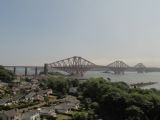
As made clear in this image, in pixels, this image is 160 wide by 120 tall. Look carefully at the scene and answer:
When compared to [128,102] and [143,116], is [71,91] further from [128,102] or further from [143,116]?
[143,116]

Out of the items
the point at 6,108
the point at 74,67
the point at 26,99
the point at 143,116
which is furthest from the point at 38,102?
the point at 74,67

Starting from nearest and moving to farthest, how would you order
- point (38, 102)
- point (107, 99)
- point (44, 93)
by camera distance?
point (107, 99), point (38, 102), point (44, 93)


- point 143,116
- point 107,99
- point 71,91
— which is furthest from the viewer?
point 71,91

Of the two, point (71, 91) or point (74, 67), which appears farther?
point (74, 67)

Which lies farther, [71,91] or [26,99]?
[71,91]

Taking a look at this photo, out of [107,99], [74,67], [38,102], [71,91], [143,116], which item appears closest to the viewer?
[143,116]

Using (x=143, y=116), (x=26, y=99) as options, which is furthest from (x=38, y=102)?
(x=143, y=116)

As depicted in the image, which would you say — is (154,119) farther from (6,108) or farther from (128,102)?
(6,108)

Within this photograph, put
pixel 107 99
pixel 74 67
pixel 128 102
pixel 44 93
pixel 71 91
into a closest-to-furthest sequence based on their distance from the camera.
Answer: pixel 128 102 → pixel 107 99 → pixel 44 93 → pixel 71 91 → pixel 74 67

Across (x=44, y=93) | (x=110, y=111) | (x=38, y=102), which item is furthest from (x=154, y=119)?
(x=44, y=93)
